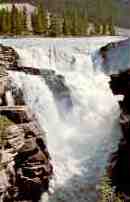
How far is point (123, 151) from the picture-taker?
23000 millimetres

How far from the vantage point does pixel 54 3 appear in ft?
349

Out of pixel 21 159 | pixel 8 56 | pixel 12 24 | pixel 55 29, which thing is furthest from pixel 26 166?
pixel 55 29

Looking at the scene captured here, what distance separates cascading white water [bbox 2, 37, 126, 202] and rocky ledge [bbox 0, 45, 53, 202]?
1.15 metres

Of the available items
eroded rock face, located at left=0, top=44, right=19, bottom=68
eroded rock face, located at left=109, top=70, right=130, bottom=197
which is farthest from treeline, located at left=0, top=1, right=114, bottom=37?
eroded rock face, located at left=109, top=70, right=130, bottom=197

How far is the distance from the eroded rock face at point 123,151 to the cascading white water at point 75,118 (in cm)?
123

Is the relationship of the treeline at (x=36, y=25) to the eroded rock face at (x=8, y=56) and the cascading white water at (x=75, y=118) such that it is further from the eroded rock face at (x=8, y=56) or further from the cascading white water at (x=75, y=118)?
the eroded rock face at (x=8, y=56)

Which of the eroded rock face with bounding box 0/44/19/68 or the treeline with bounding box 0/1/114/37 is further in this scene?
the treeline with bounding box 0/1/114/37

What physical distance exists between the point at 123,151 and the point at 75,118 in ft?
28.8

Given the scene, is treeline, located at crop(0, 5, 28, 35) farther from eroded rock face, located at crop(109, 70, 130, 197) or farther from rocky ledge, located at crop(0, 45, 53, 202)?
rocky ledge, located at crop(0, 45, 53, 202)

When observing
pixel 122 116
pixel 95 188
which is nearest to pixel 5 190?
pixel 95 188

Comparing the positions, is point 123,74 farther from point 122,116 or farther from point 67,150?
point 67,150

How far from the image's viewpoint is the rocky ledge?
21.4 metres

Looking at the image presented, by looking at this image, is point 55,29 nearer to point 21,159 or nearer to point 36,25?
point 36,25

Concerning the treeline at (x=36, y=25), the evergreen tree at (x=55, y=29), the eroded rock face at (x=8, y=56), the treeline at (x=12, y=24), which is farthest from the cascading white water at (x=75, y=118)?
the evergreen tree at (x=55, y=29)
